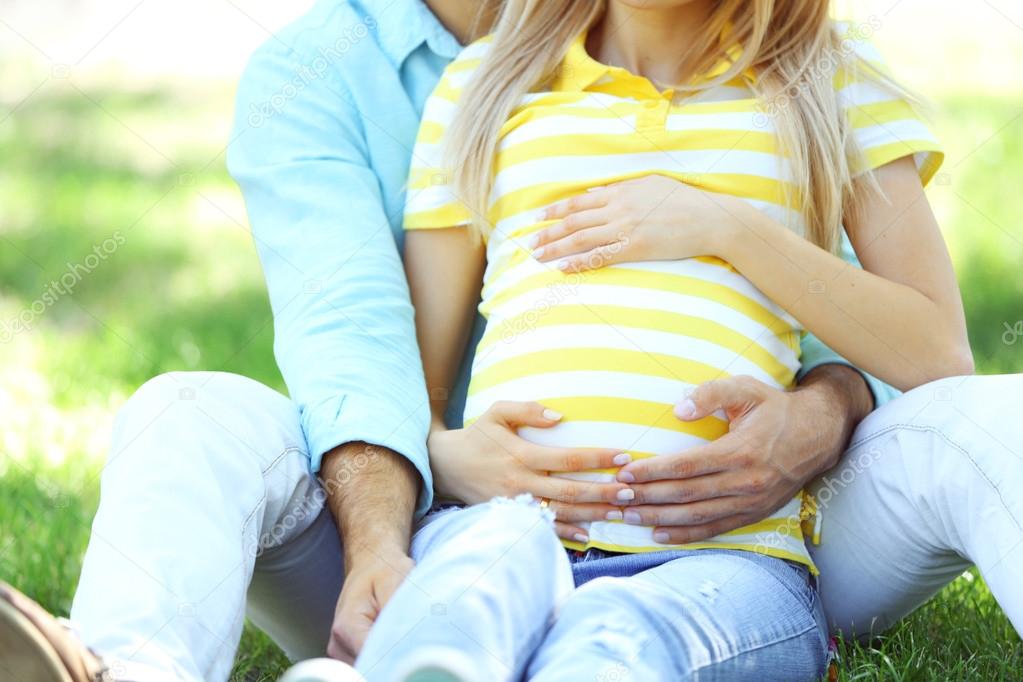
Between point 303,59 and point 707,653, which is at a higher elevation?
point 303,59

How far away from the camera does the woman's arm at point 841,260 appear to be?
183 cm

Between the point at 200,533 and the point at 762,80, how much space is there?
3.43ft

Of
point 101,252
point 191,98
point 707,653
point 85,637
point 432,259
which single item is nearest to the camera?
point 85,637

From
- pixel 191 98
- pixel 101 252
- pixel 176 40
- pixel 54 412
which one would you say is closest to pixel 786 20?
pixel 54 412

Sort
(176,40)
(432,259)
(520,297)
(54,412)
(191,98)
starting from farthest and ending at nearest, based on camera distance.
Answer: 1. (176,40)
2. (191,98)
3. (54,412)
4. (432,259)
5. (520,297)

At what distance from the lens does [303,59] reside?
2164 millimetres

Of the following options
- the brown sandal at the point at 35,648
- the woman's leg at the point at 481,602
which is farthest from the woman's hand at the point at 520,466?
the brown sandal at the point at 35,648

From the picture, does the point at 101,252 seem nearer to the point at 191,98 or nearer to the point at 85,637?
the point at 191,98

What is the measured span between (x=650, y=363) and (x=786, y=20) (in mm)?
618

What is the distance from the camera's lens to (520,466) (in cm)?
179

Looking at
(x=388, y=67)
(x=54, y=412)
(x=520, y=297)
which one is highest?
(x=388, y=67)

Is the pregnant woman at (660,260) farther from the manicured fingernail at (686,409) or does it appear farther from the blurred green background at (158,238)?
the blurred green background at (158,238)

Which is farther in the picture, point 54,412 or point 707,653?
point 54,412

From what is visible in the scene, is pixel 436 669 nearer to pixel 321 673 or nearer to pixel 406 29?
pixel 321 673
